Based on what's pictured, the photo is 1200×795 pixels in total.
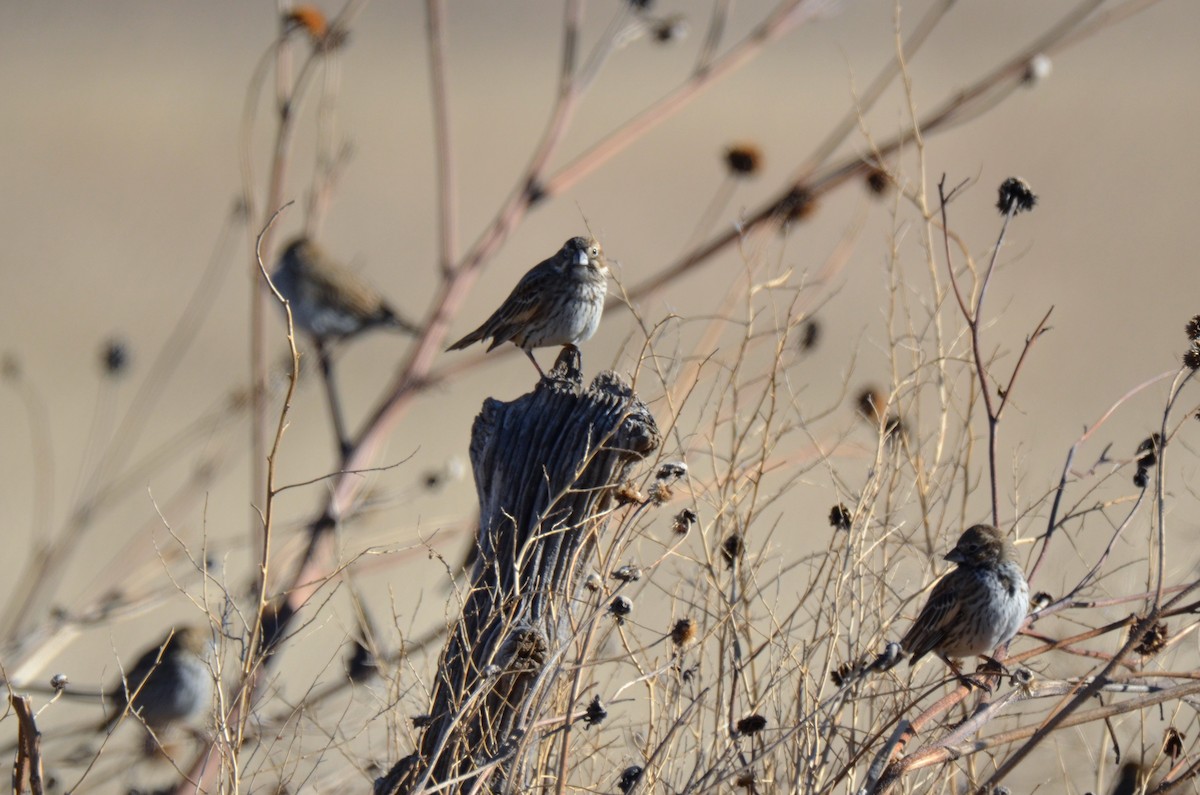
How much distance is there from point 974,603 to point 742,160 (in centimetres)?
320

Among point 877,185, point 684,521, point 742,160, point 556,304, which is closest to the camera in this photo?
point 684,521

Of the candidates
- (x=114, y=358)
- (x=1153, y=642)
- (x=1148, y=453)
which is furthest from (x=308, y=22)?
(x=1153, y=642)

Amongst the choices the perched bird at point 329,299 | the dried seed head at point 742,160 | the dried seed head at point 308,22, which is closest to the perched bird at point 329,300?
the perched bird at point 329,299

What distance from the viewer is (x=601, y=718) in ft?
12.4

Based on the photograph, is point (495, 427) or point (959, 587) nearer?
point (495, 427)

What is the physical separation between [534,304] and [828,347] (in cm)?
1449

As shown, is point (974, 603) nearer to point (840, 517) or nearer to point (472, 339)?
point (840, 517)

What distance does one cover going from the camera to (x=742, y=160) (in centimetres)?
718

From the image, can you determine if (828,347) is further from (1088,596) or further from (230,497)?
(1088,596)

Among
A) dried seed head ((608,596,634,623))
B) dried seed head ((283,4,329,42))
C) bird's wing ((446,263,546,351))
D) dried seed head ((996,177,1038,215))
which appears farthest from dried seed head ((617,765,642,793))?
dried seed head ((283,4,329,42))

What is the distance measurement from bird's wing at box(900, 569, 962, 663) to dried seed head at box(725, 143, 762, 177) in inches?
114

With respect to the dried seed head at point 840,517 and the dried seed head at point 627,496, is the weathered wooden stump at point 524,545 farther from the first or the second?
the dried seed head at point 840,517

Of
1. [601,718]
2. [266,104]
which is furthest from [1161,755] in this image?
[266,104]

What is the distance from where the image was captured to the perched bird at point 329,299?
11.7 metres
